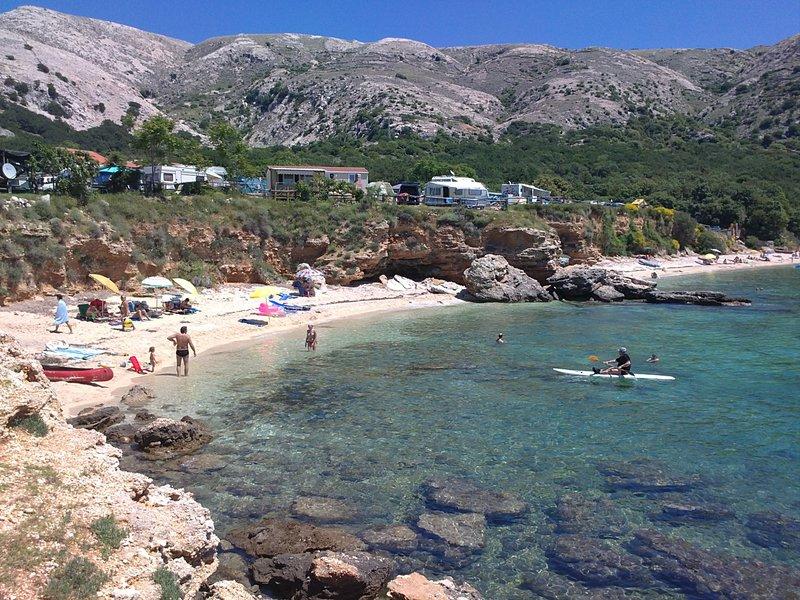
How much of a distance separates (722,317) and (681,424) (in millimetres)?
20254

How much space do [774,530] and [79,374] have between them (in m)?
17.1

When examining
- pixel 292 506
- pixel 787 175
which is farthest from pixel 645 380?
pixel 787 175

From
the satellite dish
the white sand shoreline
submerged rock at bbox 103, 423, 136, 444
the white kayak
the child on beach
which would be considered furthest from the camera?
the satellite dish

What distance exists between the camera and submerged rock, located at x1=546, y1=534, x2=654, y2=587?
875 cm

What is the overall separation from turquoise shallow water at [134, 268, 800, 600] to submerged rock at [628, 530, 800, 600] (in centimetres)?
40

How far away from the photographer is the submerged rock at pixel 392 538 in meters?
9.47

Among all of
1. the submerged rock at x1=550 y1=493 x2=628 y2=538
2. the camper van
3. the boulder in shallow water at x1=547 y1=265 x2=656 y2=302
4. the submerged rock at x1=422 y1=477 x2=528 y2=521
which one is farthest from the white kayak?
the camper van

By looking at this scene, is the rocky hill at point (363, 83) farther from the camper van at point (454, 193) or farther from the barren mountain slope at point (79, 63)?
the camper van at point (454, 193)

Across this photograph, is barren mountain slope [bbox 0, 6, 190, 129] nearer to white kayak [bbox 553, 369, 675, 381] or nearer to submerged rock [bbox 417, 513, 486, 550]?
white kayak [bbox 553, 369, 675, 381]

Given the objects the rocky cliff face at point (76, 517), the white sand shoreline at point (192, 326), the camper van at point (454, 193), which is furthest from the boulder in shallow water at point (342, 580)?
the camper van at point (454, 193)

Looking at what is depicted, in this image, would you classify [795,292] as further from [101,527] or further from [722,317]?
[101,527]

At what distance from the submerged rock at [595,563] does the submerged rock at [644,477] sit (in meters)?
2.37

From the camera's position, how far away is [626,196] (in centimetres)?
7425

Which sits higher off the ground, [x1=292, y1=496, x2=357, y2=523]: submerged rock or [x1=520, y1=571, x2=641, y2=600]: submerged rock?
[x1=292, y1=496, x2=357, y2=523]: submerged rock
